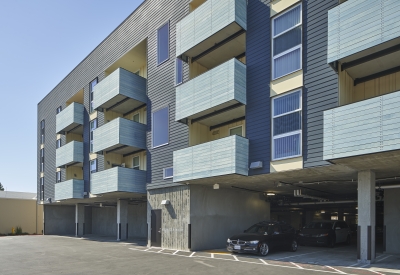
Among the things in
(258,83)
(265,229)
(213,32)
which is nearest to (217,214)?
(265,229)

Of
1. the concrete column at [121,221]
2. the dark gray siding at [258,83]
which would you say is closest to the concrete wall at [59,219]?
the concrete column at [121,221]

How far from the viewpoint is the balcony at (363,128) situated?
31.7 feet

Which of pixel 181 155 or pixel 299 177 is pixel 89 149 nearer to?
pixel 181 155

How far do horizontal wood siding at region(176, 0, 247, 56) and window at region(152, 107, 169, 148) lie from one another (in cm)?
381

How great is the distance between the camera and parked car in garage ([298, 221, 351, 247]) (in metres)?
18.3

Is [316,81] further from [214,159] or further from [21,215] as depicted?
[21,215]

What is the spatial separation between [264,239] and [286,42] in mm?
8119

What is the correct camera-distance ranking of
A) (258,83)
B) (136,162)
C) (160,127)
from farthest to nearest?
(136,162), (160,127), (258,83)

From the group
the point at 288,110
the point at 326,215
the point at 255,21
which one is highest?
the point at 255,21

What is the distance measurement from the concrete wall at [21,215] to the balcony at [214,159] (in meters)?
31.1

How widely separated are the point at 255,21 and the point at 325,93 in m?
4.83

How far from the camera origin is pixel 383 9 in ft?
33.4

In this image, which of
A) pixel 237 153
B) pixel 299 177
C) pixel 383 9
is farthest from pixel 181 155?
pixel 383 9

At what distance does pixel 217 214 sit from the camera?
1823cm
